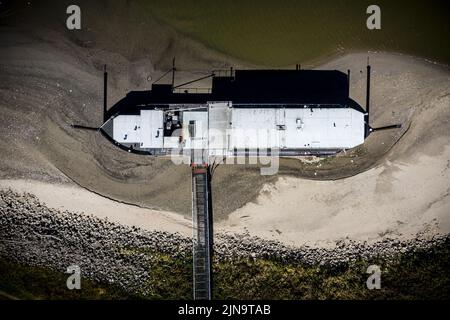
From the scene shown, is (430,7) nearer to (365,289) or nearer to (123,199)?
(365,289)

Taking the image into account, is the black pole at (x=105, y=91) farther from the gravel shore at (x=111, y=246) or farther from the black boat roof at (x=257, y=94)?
the gravel shore at (x=111, y=246)

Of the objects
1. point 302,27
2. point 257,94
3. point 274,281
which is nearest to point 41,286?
point 274,281

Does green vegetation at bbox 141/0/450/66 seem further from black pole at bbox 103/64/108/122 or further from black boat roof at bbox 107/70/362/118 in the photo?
black pole at bbox 103/64/108/122

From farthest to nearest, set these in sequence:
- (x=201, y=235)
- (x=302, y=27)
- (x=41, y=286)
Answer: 1. (x=302, y=27)
2. (x=41, y=286)
3. (x=201, y=235)

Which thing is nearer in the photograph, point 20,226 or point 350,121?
point 350,121

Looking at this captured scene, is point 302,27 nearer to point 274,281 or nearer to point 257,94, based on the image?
point 257,94

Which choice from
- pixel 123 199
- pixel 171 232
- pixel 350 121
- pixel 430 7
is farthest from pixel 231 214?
pixel 430 7
